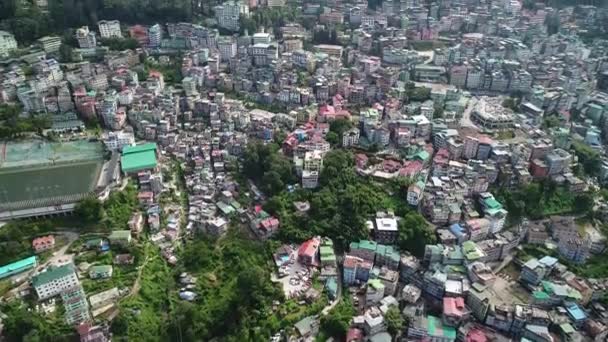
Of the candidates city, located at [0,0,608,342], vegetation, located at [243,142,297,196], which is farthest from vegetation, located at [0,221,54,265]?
vegetation, located at [243,142,297,196]

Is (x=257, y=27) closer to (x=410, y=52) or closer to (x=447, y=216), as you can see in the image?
(x=410, y=52)

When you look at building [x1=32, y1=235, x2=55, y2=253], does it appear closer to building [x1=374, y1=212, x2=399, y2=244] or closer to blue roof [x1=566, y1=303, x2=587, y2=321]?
building [x1=374, y1=212, x2=399, y2=244]

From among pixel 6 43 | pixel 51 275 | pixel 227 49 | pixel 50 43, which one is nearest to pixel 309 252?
pixel 51 275

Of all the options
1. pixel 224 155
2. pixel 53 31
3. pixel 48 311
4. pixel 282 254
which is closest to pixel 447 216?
pixel 282 254

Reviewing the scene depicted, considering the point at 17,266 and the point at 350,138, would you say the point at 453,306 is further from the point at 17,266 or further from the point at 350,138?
the point at 17,266

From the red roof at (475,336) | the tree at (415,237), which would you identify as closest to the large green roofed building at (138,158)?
the tree at (415,237)

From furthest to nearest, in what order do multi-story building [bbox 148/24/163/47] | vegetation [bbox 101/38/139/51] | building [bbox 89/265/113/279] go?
multi-story building [bbox 148/24/163/47] < vegetation [bbox 101/38/139/51] < building [bbox 89/265/113/279]
